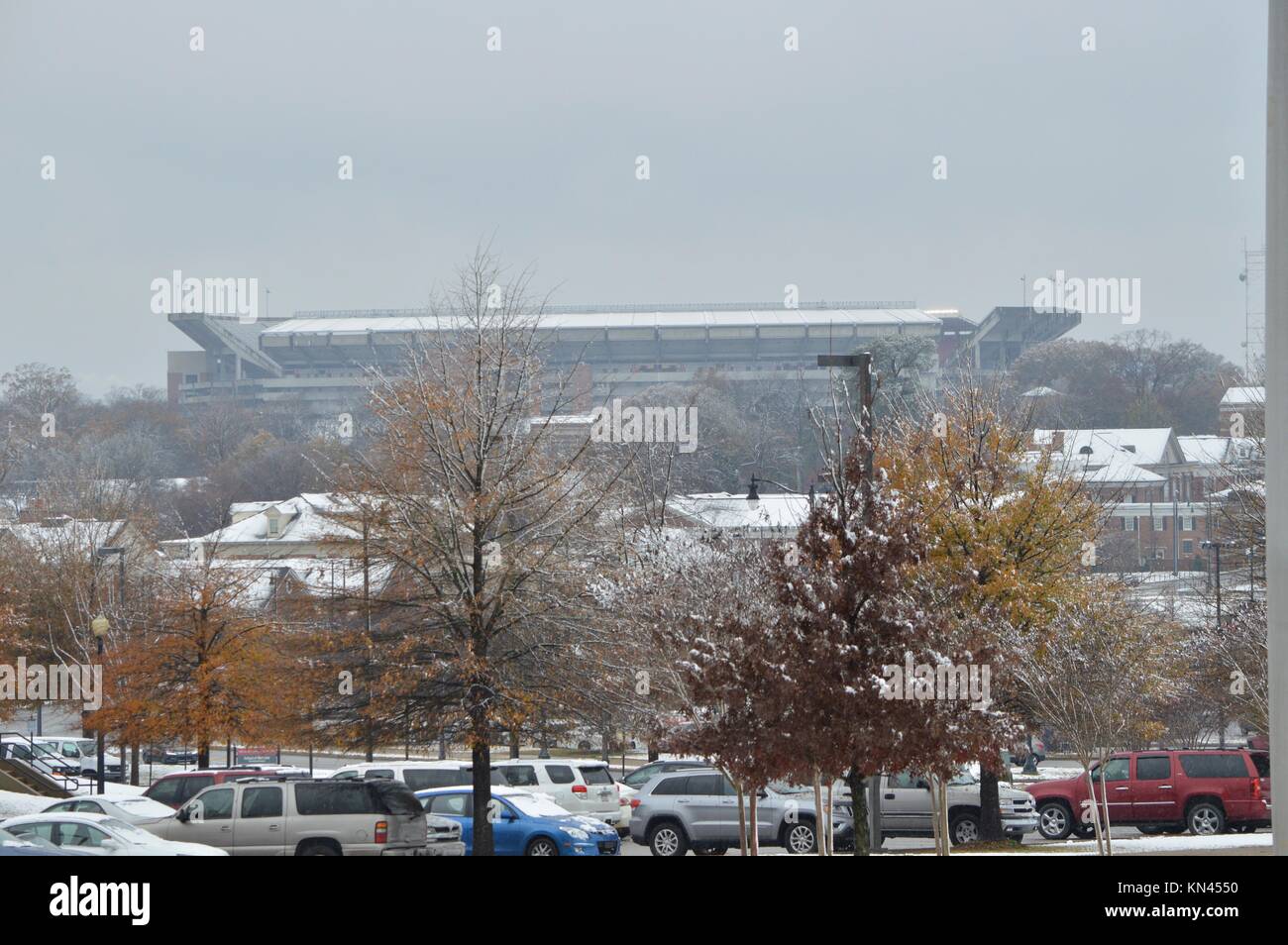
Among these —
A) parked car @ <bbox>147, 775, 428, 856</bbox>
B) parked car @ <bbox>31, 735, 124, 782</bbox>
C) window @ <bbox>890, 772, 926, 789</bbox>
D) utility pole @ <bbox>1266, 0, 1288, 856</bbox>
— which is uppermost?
utility pole @ <bbox>1266, 0, 1288, 856</bbox>

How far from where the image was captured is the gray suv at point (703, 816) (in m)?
19.8

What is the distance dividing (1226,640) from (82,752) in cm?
3257

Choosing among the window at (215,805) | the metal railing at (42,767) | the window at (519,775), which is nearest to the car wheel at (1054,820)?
the window at (519,775)

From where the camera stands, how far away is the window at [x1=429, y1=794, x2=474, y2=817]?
20.6 meters

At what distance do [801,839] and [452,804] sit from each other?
5435 millimetres

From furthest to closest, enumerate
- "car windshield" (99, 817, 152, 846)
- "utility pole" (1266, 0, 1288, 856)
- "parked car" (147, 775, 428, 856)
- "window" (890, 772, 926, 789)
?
"window" (890, 772, 926, 789), "parked car" (147, 775, 428, 856), "car windshield" (99, 817, 152, 846), "utility pole" (1266, 0, 1288, 856)

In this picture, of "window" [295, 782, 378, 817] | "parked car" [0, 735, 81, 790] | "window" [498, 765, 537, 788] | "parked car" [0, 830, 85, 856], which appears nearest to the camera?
"parked car" [0, 830, 85, 856]

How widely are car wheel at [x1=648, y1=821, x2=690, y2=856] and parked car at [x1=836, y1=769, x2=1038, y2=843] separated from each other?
282 cm

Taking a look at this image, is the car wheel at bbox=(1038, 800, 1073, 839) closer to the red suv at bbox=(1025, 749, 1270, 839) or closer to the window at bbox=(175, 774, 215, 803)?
the red suv at bbox=(1025, 749, 1270, 839)

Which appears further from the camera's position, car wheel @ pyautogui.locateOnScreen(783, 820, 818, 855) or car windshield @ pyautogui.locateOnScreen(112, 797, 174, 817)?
car windshield @ pyautogui.locateOnScreen(112, 797, 174, 817)

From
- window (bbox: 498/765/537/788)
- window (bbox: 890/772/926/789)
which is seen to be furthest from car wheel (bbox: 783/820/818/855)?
window (bbox: 498/765/537/788)

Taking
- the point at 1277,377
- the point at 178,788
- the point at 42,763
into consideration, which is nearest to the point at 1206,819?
the point at 1277,377
